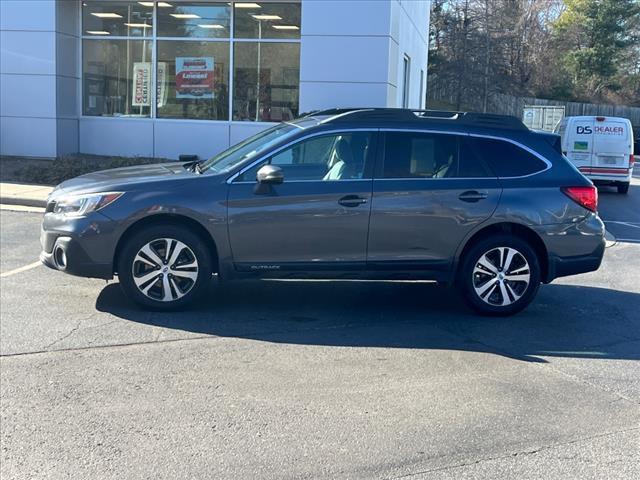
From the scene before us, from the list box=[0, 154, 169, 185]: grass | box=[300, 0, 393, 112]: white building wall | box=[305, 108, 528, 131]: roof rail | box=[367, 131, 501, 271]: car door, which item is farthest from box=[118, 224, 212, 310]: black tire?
box=[300, 0, 393, 112]: white building wall

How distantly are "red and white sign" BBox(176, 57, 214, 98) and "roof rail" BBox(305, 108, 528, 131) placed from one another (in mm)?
10067

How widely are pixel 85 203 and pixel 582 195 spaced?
4.45 m

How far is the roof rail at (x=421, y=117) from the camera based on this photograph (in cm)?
677

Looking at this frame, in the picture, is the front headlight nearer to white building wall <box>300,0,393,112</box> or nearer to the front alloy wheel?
the front alloy wheel

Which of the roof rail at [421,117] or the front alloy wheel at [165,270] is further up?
the roof rail at [421,117]

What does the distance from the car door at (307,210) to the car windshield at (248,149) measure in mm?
188

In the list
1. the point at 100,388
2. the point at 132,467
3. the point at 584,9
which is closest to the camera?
the point at 132,467

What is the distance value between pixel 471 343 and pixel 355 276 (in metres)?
1.23

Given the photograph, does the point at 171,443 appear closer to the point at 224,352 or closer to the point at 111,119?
the point at 224,352

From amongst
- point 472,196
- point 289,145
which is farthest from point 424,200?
point 289,145

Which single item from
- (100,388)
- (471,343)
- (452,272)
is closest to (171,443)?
(100,388)

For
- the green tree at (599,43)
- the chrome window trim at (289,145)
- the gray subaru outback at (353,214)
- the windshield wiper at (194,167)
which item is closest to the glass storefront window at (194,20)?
the windshield wiper at (194,167)

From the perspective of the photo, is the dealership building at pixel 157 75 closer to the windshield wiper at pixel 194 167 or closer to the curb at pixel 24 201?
the curb at pixel 24 201

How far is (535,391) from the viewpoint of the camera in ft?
16.3
